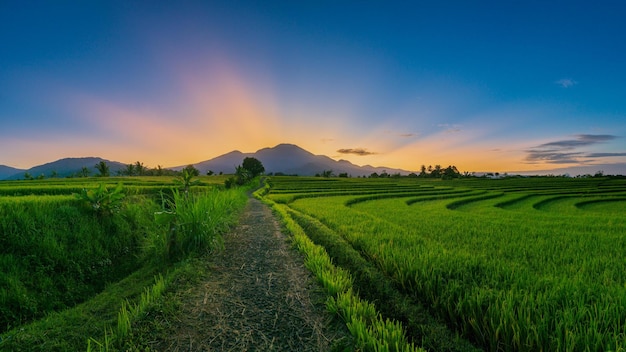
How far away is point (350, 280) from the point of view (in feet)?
13.5

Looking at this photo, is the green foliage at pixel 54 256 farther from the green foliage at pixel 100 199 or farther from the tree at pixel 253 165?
the tree at pixel 253 165

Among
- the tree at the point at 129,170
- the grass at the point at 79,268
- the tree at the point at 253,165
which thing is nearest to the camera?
the grass at the point at 79,268

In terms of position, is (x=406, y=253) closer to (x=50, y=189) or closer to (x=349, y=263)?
(x=349, y=263)

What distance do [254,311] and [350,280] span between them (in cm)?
146

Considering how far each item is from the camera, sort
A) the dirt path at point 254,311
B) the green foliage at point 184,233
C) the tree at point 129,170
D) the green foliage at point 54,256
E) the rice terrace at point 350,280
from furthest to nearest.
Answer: the tree at point 129,170, the green foliage at point 184,233, the green foliage at point 54,256, the dirt path at point 254,311, the rice terrace at point 350,280

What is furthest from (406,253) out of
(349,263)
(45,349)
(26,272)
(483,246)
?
(26,272)

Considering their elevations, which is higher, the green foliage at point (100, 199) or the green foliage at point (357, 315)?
the green foliage at point (100, 199)

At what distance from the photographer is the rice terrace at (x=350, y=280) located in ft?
8.73

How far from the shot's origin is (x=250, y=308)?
3469 millimetres

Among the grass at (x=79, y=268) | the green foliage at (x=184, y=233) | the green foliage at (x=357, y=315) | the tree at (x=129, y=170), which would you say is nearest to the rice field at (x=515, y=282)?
the green foliage at (x=357, y=315)

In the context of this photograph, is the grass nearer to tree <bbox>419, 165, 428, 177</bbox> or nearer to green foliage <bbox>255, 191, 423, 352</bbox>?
green foliage <bbox>255, 191, 423, 352</bbox>

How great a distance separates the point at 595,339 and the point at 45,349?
16.3ft

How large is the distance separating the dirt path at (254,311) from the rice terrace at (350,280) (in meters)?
0.09

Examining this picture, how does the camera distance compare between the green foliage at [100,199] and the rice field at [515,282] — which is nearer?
the rice field at [515,282]
